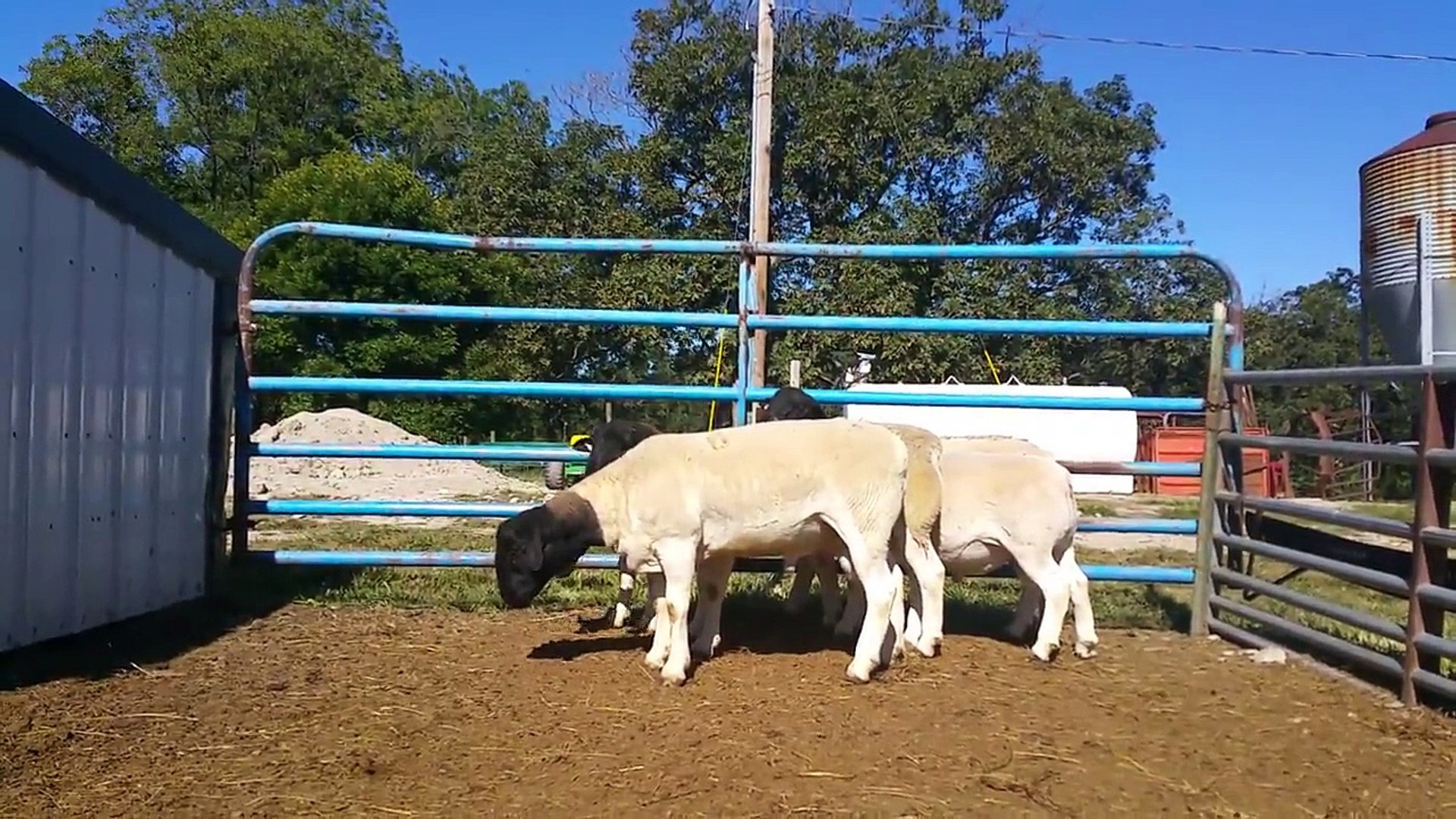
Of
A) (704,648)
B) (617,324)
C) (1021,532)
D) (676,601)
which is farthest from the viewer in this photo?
(617,324)

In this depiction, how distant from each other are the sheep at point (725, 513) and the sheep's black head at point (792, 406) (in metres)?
1.29

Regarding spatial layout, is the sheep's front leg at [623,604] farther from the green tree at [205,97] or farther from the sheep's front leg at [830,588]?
the green tree at [205,97]

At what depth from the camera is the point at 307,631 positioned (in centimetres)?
730

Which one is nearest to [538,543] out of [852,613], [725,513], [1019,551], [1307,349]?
[725,513]

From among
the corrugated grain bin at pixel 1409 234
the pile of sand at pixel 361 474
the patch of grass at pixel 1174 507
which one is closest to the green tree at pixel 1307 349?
the patch of grass at pixel 1174 507

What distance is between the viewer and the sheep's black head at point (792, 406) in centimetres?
797

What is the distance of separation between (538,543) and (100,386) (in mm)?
2497

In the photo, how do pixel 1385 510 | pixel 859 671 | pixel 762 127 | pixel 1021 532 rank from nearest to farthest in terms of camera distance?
1. pixel 859 671
2. pixel 1021 532
3. pixel 762 127
4. pixel 1385 510

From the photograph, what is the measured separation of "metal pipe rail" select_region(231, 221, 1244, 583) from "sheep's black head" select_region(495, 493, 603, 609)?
1.34 metres

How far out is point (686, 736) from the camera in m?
5.18

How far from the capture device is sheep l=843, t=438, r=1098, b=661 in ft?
23.2

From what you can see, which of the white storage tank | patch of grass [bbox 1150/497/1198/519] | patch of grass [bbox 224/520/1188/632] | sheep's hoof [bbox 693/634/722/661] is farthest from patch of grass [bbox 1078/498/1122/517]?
sheep's hoof [bbox 693/634/722/661]

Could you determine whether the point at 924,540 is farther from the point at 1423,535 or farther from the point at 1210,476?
the point at 1423,535

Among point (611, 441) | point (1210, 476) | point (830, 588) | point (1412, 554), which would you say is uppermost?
point (611, 441)
